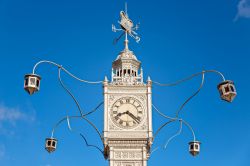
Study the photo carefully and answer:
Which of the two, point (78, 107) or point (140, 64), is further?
point (140, 64)

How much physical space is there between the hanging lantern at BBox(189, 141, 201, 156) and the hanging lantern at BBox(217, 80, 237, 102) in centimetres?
603

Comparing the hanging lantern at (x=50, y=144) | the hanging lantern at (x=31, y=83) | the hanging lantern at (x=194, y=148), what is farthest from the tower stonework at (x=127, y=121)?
the hanging lantern at (x=31, y=83)

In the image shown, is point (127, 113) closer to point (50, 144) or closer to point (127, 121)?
point (127, 121)

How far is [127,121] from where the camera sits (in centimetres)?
2769

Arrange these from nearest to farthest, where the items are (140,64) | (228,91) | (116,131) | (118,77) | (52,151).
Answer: (228,91) → (52,151) → (116,131) → (118,77) → (140,64)

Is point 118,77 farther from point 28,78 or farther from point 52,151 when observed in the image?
point 28,78

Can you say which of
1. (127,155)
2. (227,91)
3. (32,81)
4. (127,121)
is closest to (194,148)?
(127,155)

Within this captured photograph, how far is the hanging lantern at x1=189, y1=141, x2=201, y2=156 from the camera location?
25766 millimetres

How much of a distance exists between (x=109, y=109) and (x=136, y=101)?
161 cm

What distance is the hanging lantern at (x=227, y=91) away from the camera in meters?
20.1

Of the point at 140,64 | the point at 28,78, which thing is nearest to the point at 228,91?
the point at 28,78

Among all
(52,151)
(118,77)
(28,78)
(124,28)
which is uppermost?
(124,28)

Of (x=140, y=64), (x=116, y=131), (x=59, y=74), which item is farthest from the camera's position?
(x=140, y=64)

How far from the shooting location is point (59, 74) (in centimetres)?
2266
